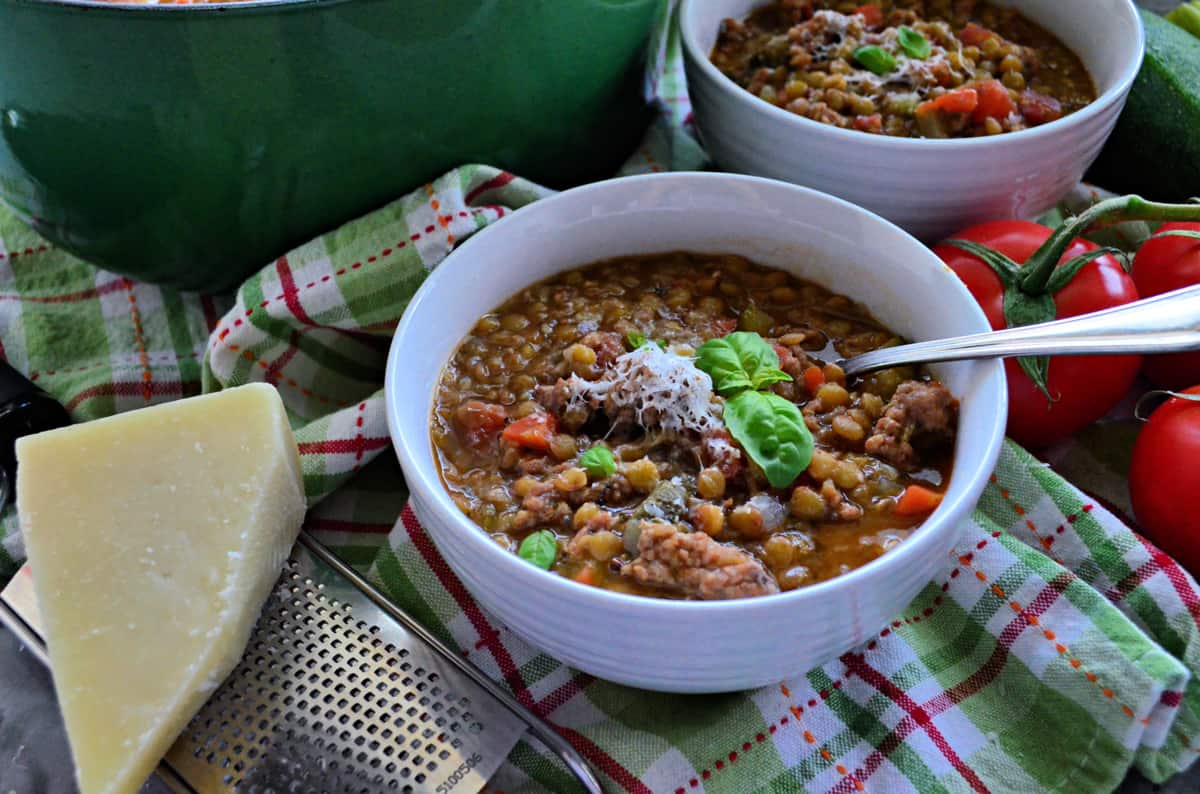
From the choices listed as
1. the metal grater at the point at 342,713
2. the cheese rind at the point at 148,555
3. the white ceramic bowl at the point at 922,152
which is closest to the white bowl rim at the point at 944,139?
the white ceramic bowl at the point at 922,152

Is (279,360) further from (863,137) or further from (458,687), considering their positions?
(863,137)

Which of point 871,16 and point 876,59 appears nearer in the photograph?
point 876,59

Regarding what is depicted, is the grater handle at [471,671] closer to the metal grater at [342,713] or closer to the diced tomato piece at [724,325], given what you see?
the metal grater at [342,713]

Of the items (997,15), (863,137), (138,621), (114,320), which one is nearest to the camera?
(138,621)

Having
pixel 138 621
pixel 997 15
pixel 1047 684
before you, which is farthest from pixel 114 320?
pixel 997 15

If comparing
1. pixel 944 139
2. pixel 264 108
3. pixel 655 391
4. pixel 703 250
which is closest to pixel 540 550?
pixel 655 391

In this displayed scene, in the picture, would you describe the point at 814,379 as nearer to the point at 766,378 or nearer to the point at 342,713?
the point at 766,378

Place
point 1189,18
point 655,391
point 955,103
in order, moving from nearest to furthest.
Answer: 1. point 655,391
2. point 955,103
3. point 1189,18

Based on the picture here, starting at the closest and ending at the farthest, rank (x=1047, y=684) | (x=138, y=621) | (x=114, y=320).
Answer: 1. (x=138, y=621)
2. (x=1047, y=684)
3. (x=114, y=320)
